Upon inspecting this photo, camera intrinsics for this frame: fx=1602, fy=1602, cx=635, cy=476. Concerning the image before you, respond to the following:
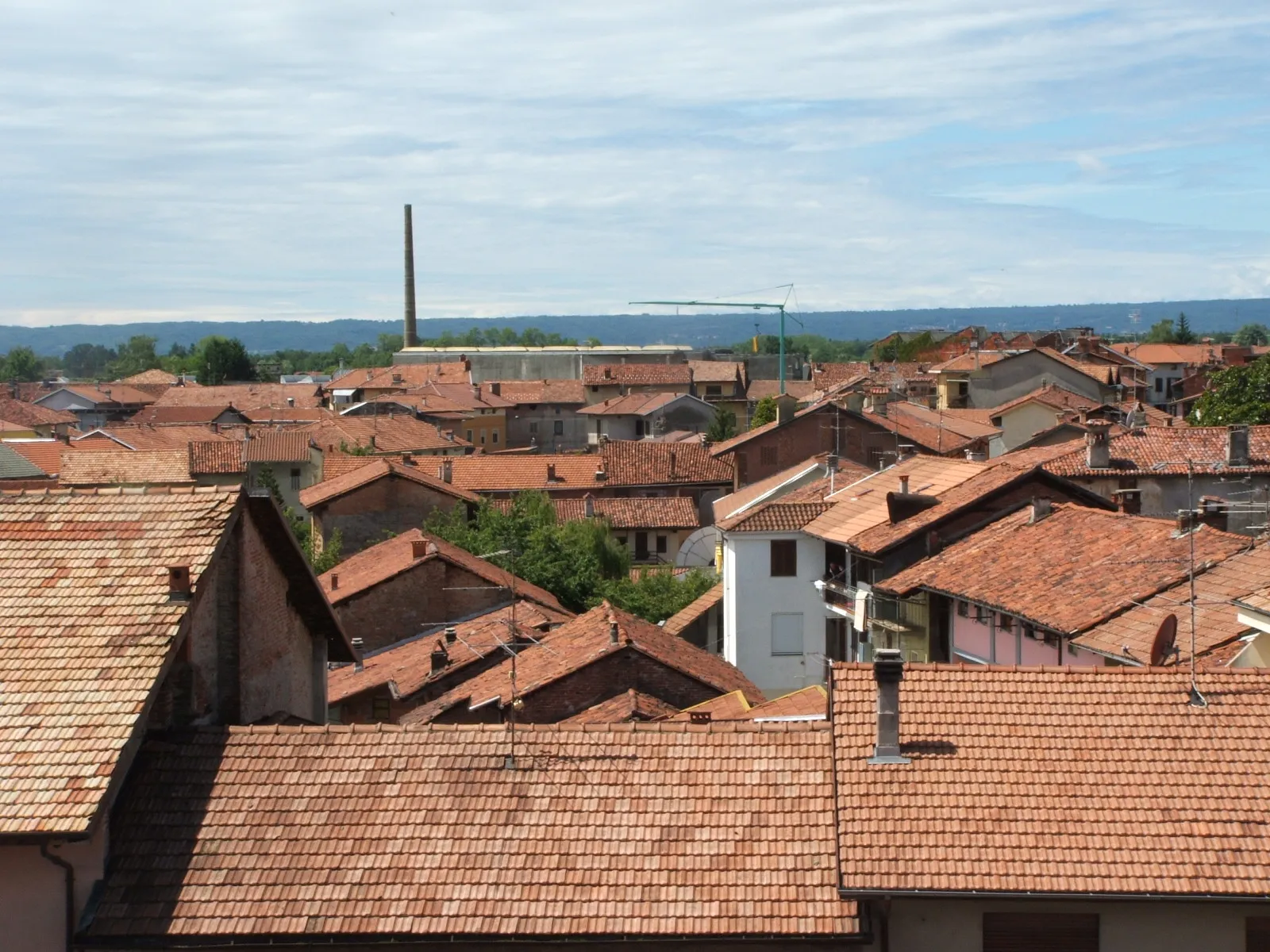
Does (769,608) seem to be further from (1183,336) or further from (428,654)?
(1183,336)

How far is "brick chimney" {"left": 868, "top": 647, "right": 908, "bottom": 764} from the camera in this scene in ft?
38.5

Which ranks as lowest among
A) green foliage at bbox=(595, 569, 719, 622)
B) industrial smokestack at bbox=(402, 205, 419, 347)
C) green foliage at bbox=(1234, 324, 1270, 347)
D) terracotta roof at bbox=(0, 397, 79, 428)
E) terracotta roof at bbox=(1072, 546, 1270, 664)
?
green foliage at bbox=(595, 569, 719, 622)

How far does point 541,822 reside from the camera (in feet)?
38.3

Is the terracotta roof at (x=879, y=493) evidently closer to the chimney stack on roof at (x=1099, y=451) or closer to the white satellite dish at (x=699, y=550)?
the chimney stack on roof at (x=1099, y=451)

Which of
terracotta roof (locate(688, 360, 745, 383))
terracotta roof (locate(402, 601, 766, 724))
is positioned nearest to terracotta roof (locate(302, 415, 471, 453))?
terracotta roof (locate(688, 360, 745, 383))

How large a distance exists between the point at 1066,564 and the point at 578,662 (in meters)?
7.19

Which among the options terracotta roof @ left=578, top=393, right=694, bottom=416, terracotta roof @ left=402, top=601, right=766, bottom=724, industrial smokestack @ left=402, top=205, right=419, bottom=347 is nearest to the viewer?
terracotta roof @ left=402, top=601, right=766, bottom=724

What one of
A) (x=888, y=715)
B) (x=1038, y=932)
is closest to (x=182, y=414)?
(x=888, y=715)

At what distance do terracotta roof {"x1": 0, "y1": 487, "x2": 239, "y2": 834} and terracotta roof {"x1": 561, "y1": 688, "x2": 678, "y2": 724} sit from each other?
868 centimetres

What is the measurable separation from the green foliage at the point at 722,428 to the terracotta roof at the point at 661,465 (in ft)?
44.3

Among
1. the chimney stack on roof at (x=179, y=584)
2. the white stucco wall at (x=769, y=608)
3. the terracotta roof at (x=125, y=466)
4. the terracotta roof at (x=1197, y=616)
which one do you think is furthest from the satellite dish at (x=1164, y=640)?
the terracotta roof at (x=125, y=466)

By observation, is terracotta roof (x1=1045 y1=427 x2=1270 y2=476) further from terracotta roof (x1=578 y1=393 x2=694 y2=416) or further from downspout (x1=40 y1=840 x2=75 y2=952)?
terracotta roof (x1=578 y1=393 x2=694 y2=416)

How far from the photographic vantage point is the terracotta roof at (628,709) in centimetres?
2152

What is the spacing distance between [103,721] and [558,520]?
3967cm
